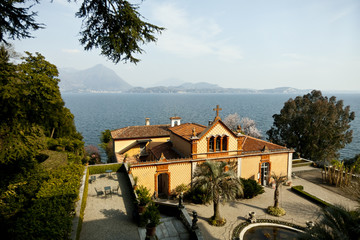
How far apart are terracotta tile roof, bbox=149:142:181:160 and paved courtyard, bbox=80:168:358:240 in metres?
4.18

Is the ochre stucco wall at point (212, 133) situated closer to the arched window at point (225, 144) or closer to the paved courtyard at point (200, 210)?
the arched window at point (225, 144)

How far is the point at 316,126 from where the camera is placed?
30.4m

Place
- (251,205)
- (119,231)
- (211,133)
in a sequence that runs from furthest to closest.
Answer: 1. (211,133)
2. (251,205)
3. (119,231)

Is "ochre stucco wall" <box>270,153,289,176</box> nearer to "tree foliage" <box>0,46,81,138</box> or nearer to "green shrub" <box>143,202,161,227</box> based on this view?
"green shrub" <box>143,202,161,227</box>

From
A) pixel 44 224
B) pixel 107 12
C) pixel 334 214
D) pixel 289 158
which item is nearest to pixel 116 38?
pixel 107 12

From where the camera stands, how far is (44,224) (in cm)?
859

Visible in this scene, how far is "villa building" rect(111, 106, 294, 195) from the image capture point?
19.2 meters

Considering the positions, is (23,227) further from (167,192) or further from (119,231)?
(167,192)

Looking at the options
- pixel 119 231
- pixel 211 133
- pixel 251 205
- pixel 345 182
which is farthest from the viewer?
pixel 345 182

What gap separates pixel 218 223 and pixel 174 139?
1035 cm

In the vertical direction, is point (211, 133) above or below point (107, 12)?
below

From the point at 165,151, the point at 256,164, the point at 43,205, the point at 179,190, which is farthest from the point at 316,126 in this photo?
the point at 43,205

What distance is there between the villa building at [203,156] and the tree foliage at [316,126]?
1009 cm

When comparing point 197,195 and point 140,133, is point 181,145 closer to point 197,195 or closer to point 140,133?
point 197,195
